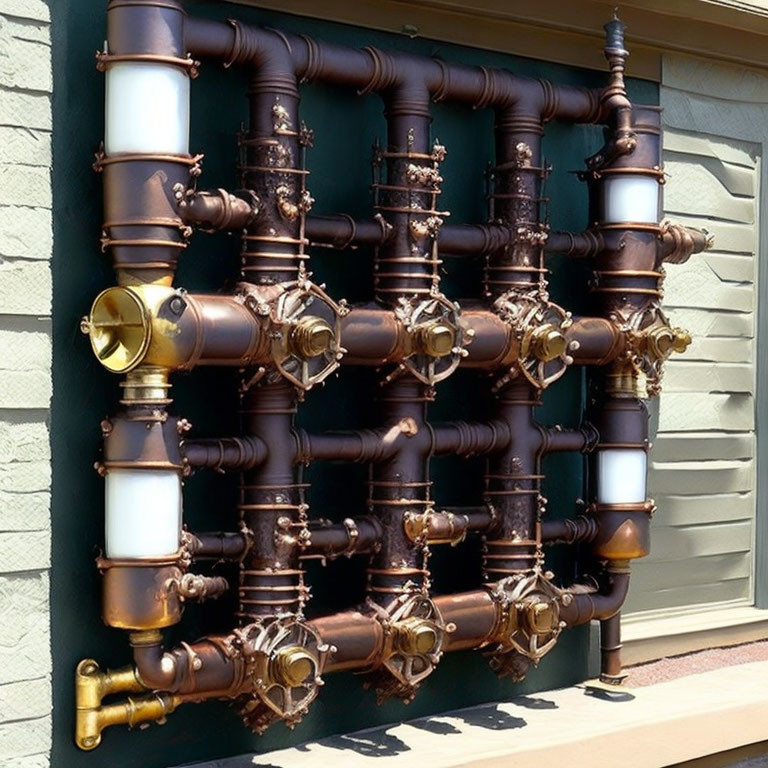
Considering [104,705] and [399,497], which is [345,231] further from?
[104,705]

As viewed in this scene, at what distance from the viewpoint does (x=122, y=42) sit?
3.68 metres

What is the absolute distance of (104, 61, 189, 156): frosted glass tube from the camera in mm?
3670

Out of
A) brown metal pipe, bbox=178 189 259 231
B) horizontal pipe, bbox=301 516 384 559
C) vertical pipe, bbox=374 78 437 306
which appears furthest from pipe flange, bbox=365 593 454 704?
brown metal pipe, bbox=178 189 259 231

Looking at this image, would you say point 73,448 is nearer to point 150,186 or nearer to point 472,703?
point 150,186

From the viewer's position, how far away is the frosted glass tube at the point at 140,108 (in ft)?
12.0

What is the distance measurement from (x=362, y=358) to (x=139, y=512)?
81 cm

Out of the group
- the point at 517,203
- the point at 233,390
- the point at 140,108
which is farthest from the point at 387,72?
the point at 233,390

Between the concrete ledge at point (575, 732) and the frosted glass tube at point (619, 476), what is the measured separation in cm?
63

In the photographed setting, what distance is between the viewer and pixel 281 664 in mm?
3859

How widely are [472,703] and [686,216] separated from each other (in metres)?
1.89

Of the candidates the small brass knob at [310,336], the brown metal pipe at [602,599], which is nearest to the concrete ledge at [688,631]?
the brown metal pipe at [602,599]

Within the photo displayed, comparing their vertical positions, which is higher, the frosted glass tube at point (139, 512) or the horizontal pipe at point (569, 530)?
the frosted glass tube at point (139, 512)

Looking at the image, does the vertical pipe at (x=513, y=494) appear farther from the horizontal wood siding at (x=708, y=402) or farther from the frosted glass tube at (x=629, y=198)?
the horizontal wood siding at (x=708, y=402)

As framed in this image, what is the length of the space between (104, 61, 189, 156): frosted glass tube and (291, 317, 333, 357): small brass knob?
537 mm
